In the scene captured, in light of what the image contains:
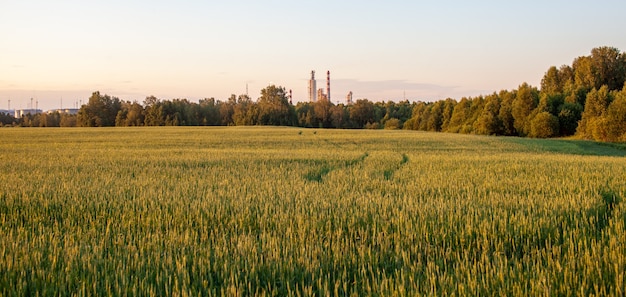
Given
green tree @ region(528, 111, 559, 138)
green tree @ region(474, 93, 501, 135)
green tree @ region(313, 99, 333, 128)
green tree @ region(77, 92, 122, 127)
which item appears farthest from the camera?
green tree @ region(313, 99, 333, 128)

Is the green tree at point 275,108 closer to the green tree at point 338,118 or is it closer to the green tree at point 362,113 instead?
the green tree at point 338,118

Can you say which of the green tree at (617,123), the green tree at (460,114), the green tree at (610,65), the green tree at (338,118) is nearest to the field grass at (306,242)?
the green tree at (617,123)

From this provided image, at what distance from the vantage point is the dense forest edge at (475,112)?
6700 cm

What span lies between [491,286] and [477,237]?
1633 millimetres

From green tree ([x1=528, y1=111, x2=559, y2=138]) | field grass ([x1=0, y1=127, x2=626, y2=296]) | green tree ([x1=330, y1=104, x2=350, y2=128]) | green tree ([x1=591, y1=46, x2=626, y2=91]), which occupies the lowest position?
field grass ([x1=0, y1=127, x2=626, y2=296])

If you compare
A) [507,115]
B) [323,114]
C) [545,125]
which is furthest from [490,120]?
[323,114]

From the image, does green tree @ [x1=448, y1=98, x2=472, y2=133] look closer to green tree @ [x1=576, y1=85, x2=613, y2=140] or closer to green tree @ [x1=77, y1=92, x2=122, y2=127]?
green tree @ [x1=576, y1=85, x2=613, y2=140]

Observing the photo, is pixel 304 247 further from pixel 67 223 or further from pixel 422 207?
pixel 67 223

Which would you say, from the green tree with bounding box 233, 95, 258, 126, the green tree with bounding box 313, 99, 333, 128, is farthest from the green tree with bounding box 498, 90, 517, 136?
the green tree with bounding box 233, 95, 258, 126

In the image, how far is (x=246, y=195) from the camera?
26.6 ft

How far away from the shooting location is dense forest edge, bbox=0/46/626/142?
67.0 meters

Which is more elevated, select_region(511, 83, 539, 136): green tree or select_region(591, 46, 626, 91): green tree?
select_region(591, 46, 626, 91): green tree

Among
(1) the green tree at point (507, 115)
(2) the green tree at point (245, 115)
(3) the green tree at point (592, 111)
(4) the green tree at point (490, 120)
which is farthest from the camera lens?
(2) the green tree at point (245, 115)

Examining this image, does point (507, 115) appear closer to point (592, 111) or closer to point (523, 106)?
point (523, 106)
